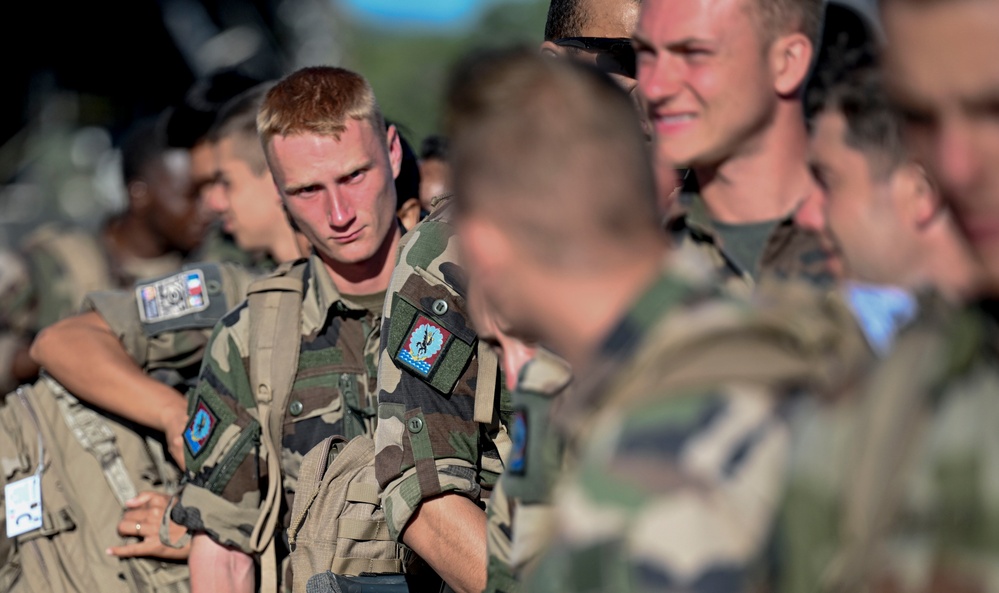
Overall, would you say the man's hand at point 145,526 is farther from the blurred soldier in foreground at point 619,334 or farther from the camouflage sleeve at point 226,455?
the blurred soldier in foreground at point 619,334

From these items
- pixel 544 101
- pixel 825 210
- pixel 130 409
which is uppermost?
pixel 544 101

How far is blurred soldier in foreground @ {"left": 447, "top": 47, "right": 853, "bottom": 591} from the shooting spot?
1707 millimetres

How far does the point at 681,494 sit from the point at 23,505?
3.62 metres

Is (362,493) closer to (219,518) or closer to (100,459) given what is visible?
(219,518)

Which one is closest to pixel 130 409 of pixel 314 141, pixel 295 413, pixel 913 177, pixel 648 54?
pixel 295 413

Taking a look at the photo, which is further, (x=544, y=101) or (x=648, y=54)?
(x=648, y=54)

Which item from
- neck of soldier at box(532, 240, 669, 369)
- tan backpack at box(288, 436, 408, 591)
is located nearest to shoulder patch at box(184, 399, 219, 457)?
tan backpack at box(288, 436, 408, 591)

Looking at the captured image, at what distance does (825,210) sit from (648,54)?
50 cm

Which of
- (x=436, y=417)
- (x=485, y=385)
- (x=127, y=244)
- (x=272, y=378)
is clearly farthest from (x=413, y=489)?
(x=127, y=244)

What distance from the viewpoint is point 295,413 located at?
4.05 m

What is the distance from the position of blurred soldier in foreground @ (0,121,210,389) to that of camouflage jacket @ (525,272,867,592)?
504 centimetres

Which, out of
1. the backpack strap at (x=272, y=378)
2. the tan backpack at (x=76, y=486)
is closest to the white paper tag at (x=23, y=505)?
the tan backpack at (x=76, y=486)

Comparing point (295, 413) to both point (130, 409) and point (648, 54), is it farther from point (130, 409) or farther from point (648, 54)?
point (648, 54)

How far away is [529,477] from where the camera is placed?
2.49 meters
